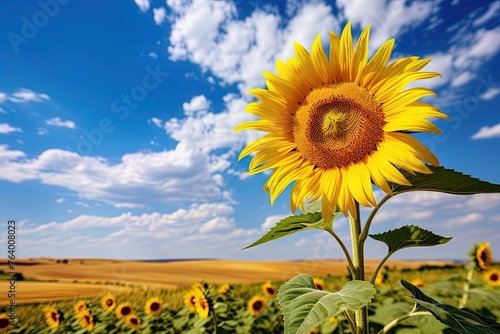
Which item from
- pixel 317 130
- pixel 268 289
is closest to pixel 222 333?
pixel 268 289

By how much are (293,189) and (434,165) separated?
554 millimetres

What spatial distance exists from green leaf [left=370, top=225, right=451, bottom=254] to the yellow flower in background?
10.3ft

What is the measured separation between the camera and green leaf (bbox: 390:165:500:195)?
150cm

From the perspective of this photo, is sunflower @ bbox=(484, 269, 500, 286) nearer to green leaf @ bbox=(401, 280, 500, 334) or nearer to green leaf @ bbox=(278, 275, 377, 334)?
green leaf @ bbox=(401, 280, 500, 334)

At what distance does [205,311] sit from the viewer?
3.44m

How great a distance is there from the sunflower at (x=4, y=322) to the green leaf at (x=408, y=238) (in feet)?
14.5

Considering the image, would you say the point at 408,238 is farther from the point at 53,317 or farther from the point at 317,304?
the point at 53,317

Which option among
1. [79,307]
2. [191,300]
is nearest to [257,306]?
[191,300]

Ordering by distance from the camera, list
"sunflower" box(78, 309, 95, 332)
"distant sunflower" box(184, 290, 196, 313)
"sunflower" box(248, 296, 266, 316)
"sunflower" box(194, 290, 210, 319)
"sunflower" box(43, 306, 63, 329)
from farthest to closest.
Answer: "sunflower" box(43, 306, 63, 329) < "sunflower" box(248, 296, 266, 316) < "sunflower" box(78, 309, 95, 332) < "distant sunflower" box(184, 290, 196, 313) < "sunflower" box(194, 290, 210, 319)

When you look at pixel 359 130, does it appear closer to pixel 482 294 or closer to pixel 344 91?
pixel 344 91

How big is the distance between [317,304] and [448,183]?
0.68m

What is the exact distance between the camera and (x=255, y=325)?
154 inches

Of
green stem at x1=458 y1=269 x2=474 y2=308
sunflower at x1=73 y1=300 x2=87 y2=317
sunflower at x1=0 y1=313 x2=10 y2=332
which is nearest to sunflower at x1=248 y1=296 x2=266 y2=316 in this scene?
sunflower at x1=73 y1=300 x2=87 y2=317

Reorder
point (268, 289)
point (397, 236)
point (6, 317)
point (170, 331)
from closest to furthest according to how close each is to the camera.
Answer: point (397, 236) < point (170, 331) < point (6, 317) < point (268, 289)
